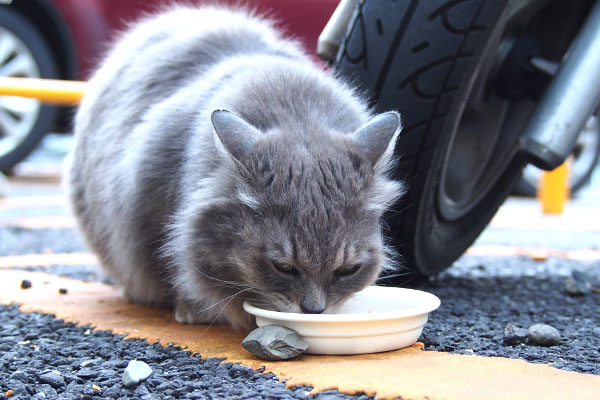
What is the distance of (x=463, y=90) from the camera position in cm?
253

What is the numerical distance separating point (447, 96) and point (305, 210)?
0.76 m

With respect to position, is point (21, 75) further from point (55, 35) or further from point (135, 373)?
point (135, 373)

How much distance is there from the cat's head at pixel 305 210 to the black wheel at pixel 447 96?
0.94ft

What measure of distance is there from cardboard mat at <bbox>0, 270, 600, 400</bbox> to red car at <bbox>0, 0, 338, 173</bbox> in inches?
178

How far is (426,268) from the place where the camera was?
3014 mm

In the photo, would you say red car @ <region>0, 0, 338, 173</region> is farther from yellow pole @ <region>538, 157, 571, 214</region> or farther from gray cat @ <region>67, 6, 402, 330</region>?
gray cat @ <region>67, 6, 402, 330</region>

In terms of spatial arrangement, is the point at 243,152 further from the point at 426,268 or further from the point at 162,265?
the point at 426,268

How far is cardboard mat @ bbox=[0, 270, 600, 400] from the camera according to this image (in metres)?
1.79

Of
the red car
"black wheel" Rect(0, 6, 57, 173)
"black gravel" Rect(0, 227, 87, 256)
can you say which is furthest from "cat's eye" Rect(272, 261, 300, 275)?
"black wheel" Rect(0, 6, 57, 173)

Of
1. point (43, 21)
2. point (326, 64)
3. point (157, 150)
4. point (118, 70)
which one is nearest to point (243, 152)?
point (157, 150)

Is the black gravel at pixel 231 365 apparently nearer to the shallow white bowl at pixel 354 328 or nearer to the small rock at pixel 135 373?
the small rock at pixel 135 373

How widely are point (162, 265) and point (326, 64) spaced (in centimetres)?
115

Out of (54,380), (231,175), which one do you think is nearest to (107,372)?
(54,380)

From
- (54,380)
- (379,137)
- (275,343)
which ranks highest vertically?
(379,137)
